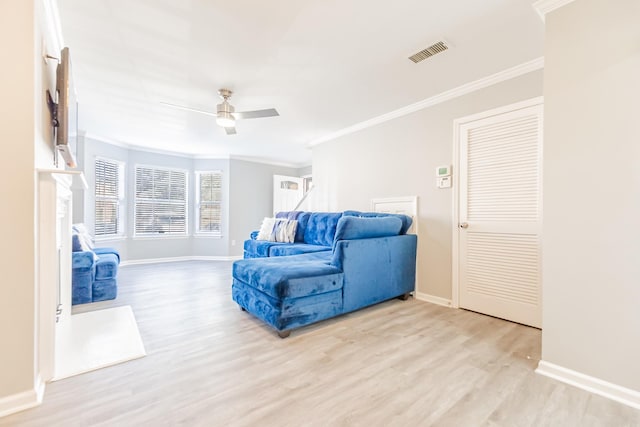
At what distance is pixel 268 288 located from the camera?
2.17 m

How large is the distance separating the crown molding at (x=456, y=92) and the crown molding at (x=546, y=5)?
29.8 inches

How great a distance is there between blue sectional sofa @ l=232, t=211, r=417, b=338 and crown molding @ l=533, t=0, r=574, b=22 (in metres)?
1.96

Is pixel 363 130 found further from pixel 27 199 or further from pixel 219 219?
pixel 219 219

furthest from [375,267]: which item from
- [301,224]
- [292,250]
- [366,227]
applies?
[301,224]

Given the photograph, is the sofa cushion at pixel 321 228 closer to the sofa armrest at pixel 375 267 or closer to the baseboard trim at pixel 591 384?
the sofa armrest at pixel 375 267

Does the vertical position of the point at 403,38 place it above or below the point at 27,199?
above

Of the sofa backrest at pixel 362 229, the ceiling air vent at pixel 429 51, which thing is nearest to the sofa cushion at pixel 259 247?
the sofa backrest at pixel 362 229

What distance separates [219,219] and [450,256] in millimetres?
5178

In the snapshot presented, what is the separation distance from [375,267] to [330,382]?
139 cm

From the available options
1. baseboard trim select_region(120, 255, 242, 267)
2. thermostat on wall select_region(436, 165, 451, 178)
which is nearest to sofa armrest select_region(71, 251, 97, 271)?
baseboard trim select_region(120, 255, 242, 267)

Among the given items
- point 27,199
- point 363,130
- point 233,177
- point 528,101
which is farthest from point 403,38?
point 233,177

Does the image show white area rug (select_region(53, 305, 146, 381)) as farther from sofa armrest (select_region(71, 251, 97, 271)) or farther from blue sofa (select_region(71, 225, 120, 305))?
sofa armrest (select_region(71, 251, 97, 271))

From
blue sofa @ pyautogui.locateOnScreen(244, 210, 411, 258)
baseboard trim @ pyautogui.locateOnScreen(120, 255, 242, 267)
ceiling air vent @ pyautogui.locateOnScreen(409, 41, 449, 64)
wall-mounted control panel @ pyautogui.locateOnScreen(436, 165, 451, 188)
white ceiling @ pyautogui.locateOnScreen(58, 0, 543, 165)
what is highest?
ceiling air vent @ pyautogui.locateOnScreen(409, 41, 449, 64)

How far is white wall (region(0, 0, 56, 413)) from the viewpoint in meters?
1.32
